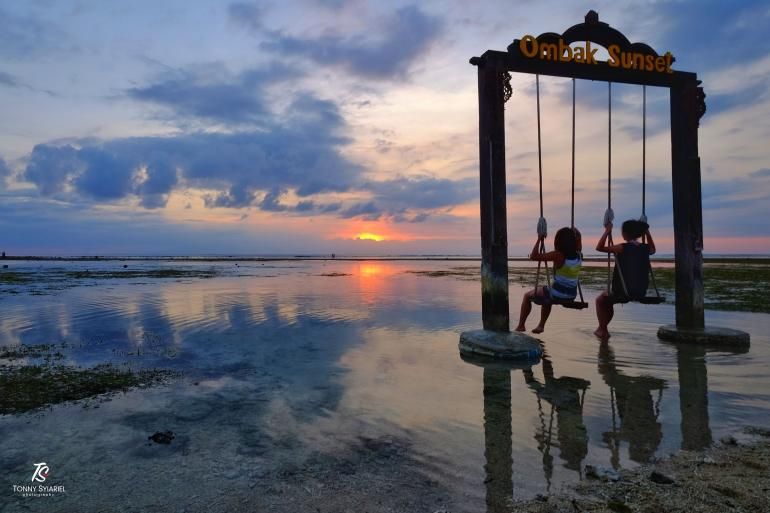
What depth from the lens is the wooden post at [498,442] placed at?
13.3 ft

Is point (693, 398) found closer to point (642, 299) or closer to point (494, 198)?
point (642, 299)

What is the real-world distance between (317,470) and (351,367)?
172 inches

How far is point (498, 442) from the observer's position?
5.27 meters

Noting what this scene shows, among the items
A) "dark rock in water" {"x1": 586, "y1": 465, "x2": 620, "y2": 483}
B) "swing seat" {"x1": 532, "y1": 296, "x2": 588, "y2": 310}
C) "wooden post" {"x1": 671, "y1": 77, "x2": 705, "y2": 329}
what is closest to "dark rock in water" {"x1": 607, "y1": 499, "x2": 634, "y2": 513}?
"dark rock in water" {"x1": 586, "y1": 465, "x2": 620, "y2": 483}

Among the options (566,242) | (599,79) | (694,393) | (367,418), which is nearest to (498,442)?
(367,418)

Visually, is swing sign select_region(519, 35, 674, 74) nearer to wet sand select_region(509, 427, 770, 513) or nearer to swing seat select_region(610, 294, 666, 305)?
swing seat select_region(610, 294, 666, 305)

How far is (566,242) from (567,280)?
913 millimetres

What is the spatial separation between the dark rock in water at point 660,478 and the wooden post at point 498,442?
1272mm

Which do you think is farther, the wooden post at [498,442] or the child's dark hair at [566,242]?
the child's dark hair at [566,242]

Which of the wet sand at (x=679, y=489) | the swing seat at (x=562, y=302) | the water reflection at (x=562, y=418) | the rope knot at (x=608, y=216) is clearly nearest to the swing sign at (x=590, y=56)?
the rope knot at (x=608, y=216)

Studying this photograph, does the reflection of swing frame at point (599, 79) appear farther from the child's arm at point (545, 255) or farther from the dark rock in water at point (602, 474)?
the dark rock in water at point (602, 474)

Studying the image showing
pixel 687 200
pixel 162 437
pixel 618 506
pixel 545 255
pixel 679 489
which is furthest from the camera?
pixel 687 200

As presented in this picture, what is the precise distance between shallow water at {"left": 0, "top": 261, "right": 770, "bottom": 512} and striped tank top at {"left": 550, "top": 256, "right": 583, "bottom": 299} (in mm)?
1317

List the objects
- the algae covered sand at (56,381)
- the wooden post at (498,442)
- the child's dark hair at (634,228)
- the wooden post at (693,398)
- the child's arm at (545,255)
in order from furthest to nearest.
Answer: the child's dark hair at (634,228), the child's arm at (545,255), the algae covered sand at (56,381), the wooden post at (693,398), the wooden post at (498,442)
